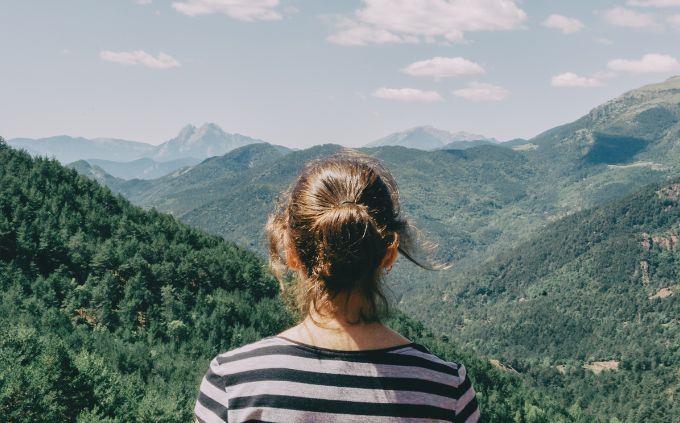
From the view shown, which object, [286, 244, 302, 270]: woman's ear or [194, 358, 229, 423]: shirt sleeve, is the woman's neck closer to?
[286, 244, 302, 270]: woman's ear

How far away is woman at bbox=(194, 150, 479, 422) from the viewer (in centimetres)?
387

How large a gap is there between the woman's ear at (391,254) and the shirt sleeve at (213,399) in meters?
1.54

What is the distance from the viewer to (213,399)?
4.09m

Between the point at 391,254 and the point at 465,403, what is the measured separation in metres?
1.32

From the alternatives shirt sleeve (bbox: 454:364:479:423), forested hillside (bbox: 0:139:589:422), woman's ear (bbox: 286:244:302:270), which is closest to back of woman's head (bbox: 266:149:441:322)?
woman's ear (bbox: 286:244:302:270)

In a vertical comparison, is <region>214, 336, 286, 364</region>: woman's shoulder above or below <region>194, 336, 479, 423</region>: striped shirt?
above

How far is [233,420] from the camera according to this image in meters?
3.90

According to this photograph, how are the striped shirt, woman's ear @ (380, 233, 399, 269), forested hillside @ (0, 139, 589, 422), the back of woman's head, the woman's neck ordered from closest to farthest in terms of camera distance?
1. the striped shirt
2. the woman's neck
3. the back of woman's head
4. woman's ear @ (380, 233, 399, 269)
5. forested hillside @ (0, 139, 589, 422)

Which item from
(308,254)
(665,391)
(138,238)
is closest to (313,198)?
(308,254)

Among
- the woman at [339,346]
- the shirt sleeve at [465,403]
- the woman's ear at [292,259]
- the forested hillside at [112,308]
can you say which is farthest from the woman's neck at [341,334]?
the forested hillside at [112,308]

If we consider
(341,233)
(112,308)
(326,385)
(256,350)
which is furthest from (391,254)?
(112,308)

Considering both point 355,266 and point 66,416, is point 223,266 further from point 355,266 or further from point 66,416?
point 355,266

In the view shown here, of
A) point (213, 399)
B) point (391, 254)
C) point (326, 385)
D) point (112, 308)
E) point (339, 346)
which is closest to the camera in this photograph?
point (326, 385)

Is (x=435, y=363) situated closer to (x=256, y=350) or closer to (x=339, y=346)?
(x=339, y=346)
